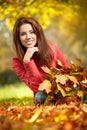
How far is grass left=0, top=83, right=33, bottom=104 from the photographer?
2.76 m

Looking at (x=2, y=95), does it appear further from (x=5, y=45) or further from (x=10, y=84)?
(x=5, y=45)

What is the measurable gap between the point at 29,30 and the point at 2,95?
1.96 feet

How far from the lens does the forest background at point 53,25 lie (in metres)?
2.86

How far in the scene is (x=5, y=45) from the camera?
9.64 feet

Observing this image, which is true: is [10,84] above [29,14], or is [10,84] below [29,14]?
below

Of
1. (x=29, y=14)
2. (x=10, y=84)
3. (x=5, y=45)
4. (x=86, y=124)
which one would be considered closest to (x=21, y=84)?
(x=10, y=84)

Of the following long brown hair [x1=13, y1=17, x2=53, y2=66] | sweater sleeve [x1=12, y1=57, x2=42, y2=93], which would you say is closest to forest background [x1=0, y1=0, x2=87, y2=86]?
long brown hair [x1=13, y1=17, x2=53, y2=66]

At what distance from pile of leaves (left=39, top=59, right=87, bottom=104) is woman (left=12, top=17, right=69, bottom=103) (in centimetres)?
22

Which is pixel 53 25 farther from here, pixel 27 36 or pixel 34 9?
pixel 27 36

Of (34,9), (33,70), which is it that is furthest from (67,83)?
(34,9)

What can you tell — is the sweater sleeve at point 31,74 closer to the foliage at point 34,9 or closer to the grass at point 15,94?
the grass at point 15,94

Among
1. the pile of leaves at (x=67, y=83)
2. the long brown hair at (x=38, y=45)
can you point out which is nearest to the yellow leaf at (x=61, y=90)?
the pile of leaves at (x=67, y=83)

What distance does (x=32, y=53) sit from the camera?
2375 mm

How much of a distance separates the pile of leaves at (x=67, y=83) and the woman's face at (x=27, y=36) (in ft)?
1.17
